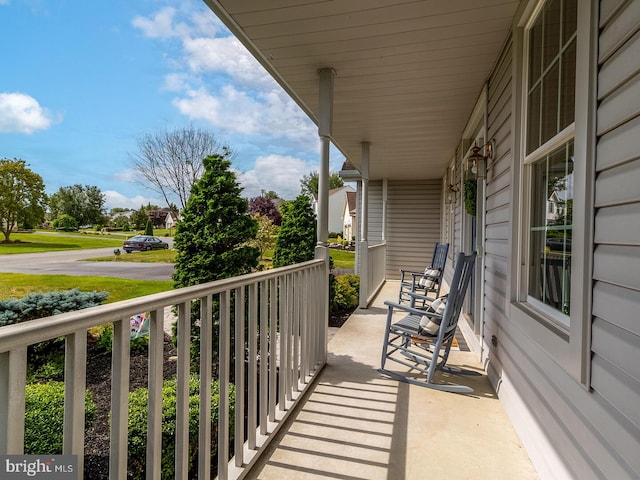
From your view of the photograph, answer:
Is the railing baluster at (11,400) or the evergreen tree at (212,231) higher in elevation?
the evergreen tree at (212,231)

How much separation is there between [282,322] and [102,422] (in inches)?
50.3

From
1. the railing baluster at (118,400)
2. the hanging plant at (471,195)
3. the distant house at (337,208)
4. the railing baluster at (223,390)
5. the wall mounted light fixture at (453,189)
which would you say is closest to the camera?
the railing baluster at (118,400)

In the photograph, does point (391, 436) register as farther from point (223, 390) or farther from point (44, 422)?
point (44, 422)

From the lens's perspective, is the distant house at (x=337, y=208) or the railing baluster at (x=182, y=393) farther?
the distant house at (x=337, y=208)

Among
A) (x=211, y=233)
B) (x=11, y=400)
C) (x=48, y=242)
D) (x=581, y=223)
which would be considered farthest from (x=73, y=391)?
(x=48, y=242)

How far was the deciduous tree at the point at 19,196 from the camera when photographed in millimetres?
2549

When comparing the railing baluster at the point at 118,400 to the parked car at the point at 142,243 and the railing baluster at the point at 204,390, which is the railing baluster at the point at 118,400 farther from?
the parked car at the point at 142,243

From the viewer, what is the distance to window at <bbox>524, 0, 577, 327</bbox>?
5.37 feet

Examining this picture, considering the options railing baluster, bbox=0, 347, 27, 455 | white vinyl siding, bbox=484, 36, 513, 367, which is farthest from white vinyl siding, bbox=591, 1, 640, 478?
railing baluster, bbox=0, 347, 27, 455

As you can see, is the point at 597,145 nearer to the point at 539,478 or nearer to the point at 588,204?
the point at 588,204

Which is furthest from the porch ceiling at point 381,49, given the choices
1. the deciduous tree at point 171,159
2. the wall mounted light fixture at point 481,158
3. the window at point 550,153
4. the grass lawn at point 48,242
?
the grass lawn at point 48,242

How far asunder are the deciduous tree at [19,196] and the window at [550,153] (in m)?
3.35

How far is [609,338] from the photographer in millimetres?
1169

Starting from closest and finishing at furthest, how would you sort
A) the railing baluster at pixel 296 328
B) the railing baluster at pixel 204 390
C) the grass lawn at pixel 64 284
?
1. the railing baluster at pixel 204 390
2. the railing baluster at pixel 296 328
3. the grass lawn at pixel 64 284
